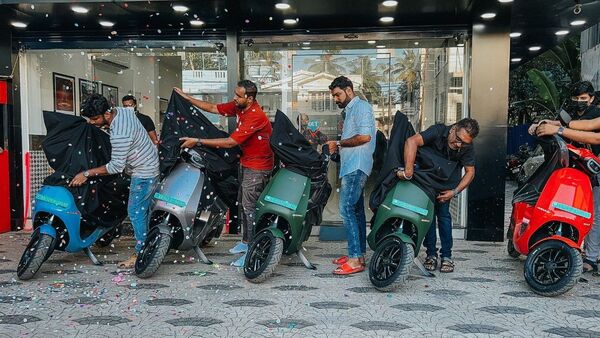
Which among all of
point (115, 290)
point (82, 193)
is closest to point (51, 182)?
point (82, 193)

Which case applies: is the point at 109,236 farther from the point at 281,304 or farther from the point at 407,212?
the point at 407,212

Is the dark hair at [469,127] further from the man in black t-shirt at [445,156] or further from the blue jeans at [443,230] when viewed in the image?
the blue jeans at [443,230]

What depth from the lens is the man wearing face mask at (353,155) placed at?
5.17 m

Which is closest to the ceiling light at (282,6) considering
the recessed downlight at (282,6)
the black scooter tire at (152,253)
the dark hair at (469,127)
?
the recessed downlight at (282,6)

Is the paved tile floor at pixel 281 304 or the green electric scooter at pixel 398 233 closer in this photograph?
the paved tile floor at pixel 281 304

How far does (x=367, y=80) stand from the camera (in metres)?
7.97

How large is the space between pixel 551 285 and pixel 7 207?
271 inches

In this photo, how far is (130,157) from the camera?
525cm

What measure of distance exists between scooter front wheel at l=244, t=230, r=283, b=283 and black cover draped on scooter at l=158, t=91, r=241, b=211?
919 millimetres

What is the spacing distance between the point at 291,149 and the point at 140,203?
62.4 inches

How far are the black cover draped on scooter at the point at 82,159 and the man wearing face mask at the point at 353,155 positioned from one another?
2.31 meters

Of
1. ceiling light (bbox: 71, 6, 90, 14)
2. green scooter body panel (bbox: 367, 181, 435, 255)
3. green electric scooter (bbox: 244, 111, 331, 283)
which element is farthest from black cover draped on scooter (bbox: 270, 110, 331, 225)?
ceiling light (bbox: 71, 6, 90, 14)

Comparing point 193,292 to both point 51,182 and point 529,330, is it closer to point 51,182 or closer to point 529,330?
point 51,182

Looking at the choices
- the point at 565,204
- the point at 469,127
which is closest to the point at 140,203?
the point at 469,127
